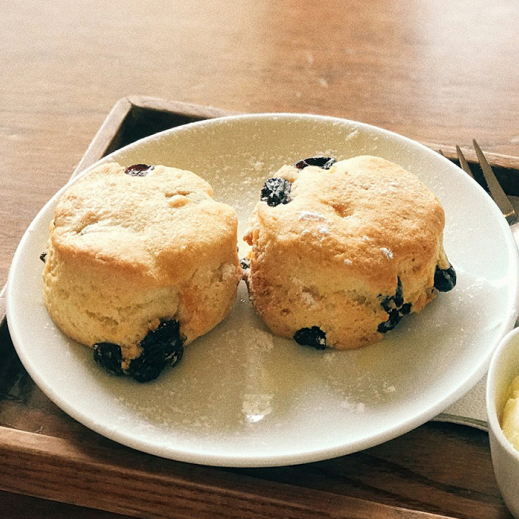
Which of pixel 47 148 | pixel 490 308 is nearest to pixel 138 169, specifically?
pixel 47 148

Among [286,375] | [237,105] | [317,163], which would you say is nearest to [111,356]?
[286,375]

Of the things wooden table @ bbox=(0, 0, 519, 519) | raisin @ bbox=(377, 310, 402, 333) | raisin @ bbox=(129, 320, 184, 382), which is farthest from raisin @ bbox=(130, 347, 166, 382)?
raisin @ bbox=(377, 310, 402, 333)

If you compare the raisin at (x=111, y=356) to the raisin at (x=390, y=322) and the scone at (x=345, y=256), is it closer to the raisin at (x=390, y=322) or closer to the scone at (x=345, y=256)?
the scone at (x=345, y=256)

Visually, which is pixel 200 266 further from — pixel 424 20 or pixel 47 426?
pixel 424 20

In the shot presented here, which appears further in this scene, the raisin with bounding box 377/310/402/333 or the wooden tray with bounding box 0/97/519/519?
the raisin with bounding box 377/310/402/333

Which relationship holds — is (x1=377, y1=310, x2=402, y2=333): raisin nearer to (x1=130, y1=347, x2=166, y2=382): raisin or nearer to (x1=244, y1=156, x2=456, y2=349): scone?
(x1=244, y1=156, x2=456, y2=349): scone
